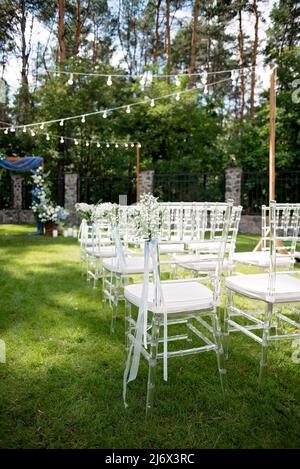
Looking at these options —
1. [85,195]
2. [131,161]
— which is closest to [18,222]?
[85,195]

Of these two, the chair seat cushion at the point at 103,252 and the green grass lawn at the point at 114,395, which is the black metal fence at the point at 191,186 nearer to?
the chair seat cushion at the point at 103,252

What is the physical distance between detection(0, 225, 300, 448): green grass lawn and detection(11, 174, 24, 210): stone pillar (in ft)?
34.7

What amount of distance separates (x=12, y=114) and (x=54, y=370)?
15810mm

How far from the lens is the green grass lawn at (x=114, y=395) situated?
5.21 feet

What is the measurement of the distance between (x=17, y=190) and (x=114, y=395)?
477 inches

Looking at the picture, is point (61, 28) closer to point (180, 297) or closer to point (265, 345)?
point (180, 297)

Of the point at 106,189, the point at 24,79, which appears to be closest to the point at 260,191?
the point at 106,189

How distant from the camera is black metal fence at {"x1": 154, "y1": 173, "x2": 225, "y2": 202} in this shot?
11.4 meters

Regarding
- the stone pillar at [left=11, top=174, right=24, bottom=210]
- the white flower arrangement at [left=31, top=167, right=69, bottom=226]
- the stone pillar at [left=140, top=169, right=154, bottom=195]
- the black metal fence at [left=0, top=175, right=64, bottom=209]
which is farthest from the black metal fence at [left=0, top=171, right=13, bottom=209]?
the stone pillar at [left=140, top=169, right=154, bottom=195]

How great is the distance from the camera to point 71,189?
12.0 m

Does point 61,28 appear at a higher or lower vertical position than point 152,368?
higher

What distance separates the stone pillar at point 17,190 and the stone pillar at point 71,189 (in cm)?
199

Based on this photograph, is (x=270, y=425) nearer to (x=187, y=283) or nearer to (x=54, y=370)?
(x=187, y=283)

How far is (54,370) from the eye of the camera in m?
2.15
